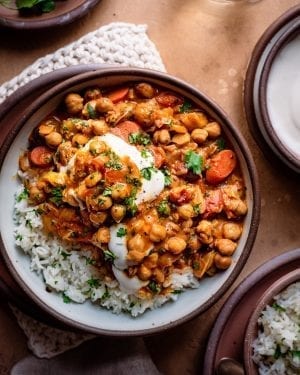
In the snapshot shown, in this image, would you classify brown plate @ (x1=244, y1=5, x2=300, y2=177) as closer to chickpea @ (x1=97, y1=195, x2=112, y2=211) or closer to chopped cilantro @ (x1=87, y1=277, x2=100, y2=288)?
chickpea @ (x1=97, y1=195, x2=112, y2=211)

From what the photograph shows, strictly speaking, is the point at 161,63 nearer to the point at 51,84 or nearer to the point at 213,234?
the point at 51,84

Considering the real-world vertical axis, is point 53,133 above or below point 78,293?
above

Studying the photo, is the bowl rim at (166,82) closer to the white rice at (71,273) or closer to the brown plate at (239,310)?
the white rice at (71,273)

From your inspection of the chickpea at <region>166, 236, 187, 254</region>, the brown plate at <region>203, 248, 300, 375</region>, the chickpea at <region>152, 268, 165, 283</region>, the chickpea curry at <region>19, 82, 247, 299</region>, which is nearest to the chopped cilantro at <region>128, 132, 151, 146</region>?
the chickpea curry at <region>19, 82, 247, 299</region>

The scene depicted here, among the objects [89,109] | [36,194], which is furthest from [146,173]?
[36,194]

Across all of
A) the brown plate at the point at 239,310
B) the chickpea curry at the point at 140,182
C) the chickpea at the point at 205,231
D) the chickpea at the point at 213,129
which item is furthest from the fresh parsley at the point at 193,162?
the brown plate at the point at 239,310

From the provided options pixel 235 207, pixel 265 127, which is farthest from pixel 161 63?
pixel 235 207
